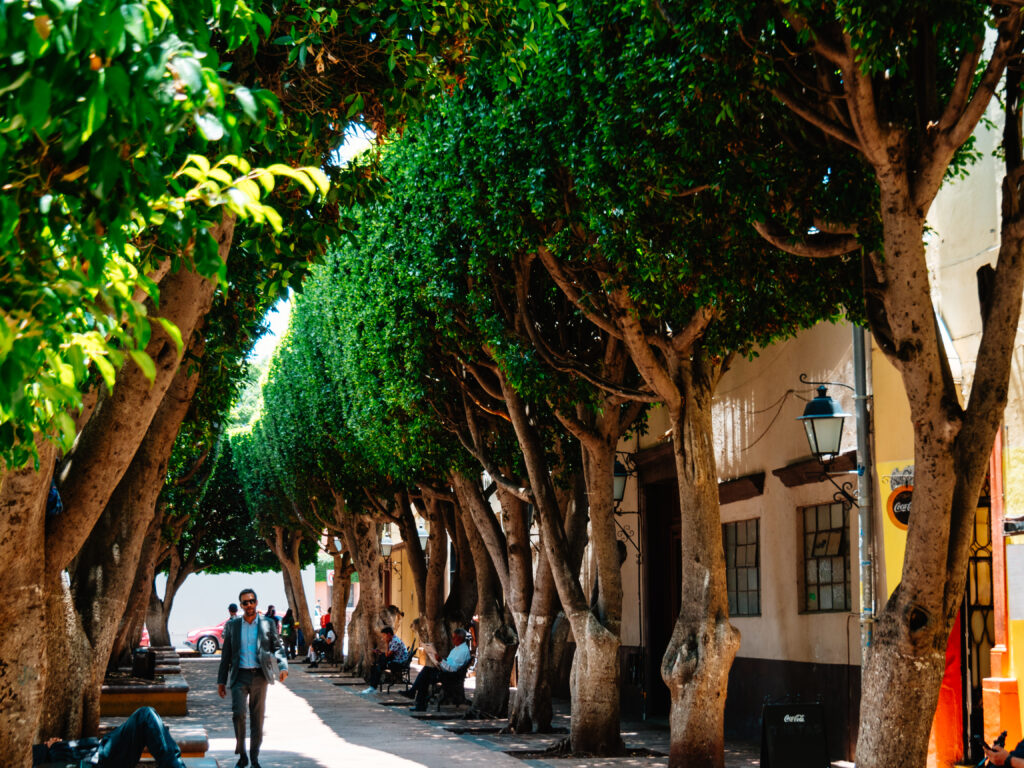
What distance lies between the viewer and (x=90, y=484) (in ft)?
22.7

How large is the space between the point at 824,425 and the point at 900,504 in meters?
1.15

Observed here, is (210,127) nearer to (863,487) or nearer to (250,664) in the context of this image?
(250,664)

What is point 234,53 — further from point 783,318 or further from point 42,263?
point 783,318

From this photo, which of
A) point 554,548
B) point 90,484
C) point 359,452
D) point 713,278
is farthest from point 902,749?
point 359,452

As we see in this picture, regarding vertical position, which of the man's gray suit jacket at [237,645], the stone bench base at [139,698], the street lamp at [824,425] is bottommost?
the stone bench base at [139,698]

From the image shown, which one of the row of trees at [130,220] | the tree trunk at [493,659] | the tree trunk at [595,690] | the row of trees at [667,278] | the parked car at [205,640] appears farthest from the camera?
the parked car at [205,640]

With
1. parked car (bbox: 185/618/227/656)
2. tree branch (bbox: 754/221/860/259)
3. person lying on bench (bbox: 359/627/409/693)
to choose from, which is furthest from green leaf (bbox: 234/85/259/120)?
parked car (bbox: 185/618/227/656)

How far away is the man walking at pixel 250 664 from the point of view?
1259 cm

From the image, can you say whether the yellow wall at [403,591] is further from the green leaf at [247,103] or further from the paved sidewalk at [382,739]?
the green leaf at [247,103]

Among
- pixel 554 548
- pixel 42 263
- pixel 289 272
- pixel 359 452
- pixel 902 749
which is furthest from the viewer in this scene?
pixel 359 452

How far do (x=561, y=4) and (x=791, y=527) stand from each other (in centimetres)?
824

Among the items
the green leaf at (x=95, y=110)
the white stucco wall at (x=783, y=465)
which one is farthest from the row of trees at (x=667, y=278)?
the green leaf at (x=95, y=110)

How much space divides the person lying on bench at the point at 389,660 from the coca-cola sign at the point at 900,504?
14.8 metres

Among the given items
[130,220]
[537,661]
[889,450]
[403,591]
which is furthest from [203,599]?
[130,220]
